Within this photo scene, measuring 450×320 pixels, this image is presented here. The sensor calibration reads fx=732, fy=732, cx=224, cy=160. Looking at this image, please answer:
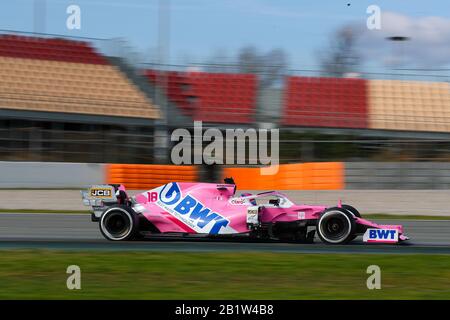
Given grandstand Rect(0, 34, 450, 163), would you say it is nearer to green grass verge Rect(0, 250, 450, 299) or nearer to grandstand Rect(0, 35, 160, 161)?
grandstand Rect(0, 35, 160, 161)

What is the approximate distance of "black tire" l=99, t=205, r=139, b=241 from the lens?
10555 millimetres

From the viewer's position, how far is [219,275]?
805cm

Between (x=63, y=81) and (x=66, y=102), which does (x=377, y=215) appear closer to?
(x=66, y=102)

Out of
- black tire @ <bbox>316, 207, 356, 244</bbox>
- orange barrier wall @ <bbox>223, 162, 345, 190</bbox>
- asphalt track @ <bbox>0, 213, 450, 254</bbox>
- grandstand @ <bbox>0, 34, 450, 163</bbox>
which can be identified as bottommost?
asphalt track @ <bbox>0, 213, 450, 254</bbox>

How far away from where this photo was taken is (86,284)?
24.5 ft

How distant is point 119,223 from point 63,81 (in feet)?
42.6

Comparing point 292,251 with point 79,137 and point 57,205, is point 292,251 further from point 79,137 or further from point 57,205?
point 79,137

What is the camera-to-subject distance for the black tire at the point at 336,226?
33.6ft

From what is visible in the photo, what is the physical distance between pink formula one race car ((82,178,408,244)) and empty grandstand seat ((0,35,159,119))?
11173 millimetres

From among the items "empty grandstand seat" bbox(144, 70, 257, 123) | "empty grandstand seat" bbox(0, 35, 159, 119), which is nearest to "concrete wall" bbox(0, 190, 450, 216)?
"empty grandstand seat" bbox(0, 35, 159, 119)

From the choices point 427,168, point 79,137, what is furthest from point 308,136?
point 79,137

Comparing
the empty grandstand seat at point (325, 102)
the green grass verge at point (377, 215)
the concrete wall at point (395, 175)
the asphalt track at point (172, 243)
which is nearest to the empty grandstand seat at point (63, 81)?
the empty grandstand seat at point (325, 102)

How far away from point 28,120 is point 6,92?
4.99 feet
